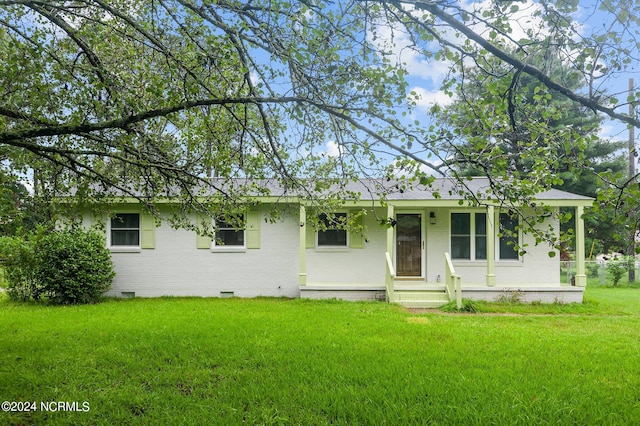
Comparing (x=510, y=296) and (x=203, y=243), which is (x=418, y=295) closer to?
(x=510, y=296)

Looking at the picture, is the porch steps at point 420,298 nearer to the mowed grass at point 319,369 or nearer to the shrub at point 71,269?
the mowed grass at point 319,369

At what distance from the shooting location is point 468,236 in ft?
39.8

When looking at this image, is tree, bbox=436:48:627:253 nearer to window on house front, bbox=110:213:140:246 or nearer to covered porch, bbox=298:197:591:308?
covered porch, bbox=298:197:591:308

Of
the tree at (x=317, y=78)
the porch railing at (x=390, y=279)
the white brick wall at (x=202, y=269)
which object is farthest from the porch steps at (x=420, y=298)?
the tree at (x=317, y=78)

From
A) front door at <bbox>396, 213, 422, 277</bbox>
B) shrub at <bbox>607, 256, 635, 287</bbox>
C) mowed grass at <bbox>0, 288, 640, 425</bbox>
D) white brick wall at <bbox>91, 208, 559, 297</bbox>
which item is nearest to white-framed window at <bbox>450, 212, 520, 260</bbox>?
white brick wall at <bbox>91, 208, 559, 297</bbox>

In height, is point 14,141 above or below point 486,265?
above

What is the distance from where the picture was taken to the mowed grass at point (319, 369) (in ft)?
12.3

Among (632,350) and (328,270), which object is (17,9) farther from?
(632,350)

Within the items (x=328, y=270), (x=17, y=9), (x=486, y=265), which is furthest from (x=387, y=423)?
(x=486, y=265)

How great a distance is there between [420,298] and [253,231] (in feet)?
16.4

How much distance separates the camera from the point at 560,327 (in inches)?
311

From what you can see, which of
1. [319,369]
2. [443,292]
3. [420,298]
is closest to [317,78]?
[319,369]

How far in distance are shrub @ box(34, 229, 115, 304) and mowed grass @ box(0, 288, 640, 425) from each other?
5.61 ft

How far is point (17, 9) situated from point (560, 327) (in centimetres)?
1026
